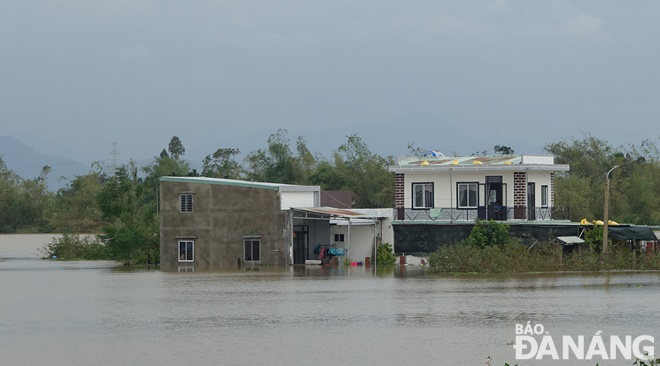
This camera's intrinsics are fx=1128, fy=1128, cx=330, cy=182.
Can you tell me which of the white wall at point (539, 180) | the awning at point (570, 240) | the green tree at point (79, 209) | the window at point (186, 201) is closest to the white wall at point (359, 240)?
the window at point (186, 201)

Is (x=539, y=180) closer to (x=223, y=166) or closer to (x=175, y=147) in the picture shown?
(x=223, y=166)

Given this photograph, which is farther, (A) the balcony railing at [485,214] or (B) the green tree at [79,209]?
(B) the green tree at [79,209]

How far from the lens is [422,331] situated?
25.3 m

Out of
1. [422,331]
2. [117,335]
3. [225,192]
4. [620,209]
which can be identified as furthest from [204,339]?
[620,209]

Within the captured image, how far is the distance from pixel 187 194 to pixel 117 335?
27.9 metres

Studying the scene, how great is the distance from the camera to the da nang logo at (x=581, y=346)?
827 inches

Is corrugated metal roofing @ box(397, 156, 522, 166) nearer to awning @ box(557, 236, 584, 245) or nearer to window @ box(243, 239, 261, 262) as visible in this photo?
awning @ box(557, 236, 584, 245)

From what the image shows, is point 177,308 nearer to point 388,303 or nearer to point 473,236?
point 388,303

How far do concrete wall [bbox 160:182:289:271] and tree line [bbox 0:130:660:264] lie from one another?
17.3 ft

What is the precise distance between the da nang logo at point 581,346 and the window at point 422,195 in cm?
3009

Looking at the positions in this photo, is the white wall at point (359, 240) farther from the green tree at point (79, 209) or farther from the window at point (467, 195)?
Answer: the green tree at point (79, 209)

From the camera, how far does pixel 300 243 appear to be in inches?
2141

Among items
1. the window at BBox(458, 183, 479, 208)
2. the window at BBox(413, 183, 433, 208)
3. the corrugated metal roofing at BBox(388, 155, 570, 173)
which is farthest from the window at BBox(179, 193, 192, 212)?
the window at BBox(458, 183, 479, 208)

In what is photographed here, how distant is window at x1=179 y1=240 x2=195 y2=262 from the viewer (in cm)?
5399
